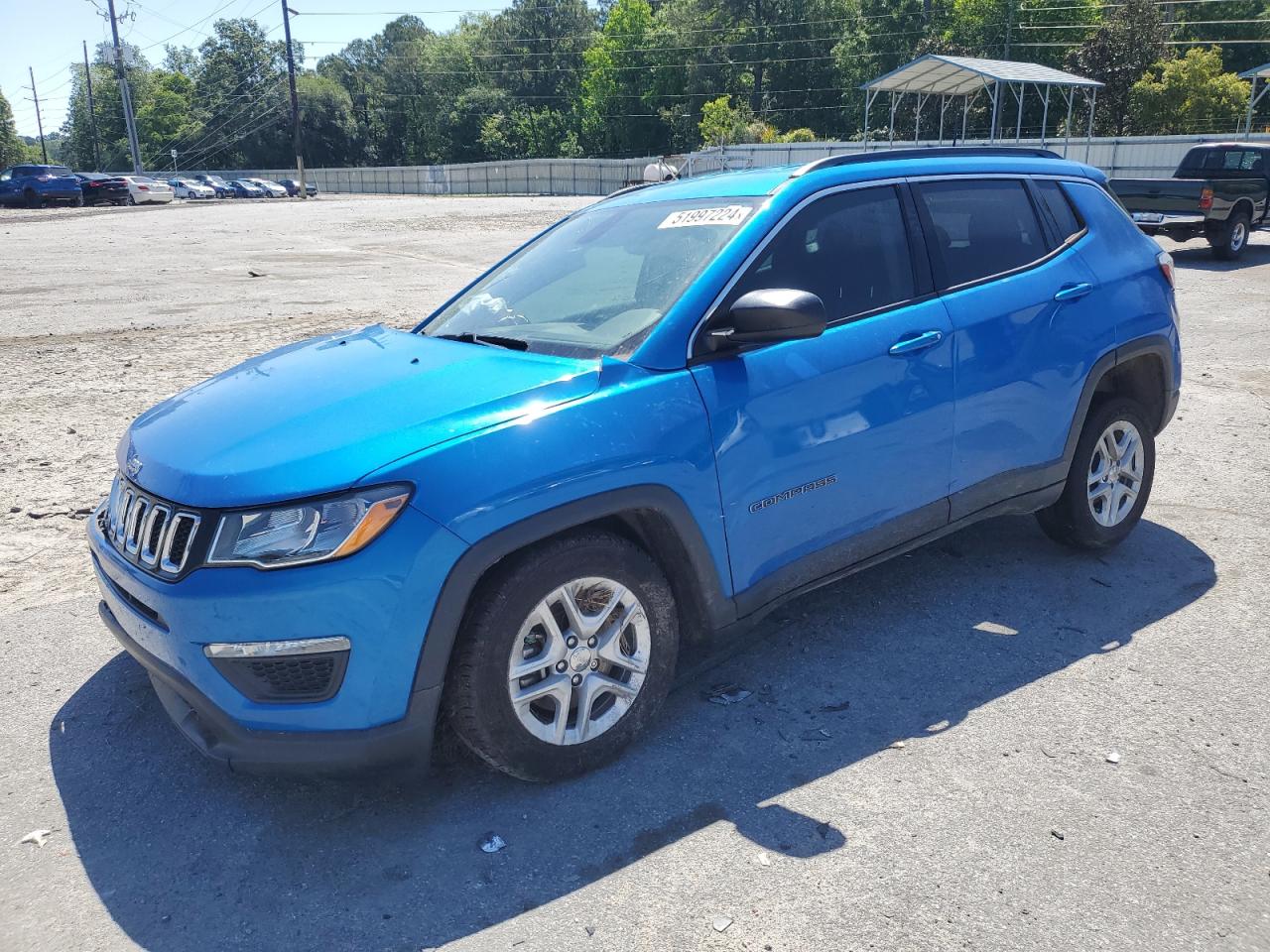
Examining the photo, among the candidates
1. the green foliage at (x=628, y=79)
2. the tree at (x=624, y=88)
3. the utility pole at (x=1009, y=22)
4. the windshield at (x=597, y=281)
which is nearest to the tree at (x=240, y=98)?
the green foliage at (x=628, y=79)

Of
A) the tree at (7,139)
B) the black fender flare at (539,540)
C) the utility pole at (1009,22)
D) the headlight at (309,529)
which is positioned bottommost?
the black fender flare at (539,540)

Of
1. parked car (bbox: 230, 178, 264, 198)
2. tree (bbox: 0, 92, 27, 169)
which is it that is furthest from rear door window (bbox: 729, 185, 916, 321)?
tree (bbox: 0, 92, 27, 169)

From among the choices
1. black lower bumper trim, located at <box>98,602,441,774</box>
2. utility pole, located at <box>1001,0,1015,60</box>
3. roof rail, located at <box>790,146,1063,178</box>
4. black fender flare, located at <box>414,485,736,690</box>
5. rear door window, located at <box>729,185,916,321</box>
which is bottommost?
black lower bumper trim, located at <box>98,602,441,774</box>

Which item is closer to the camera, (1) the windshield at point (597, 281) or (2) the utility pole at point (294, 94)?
(1) the windshield at point (597, 281)

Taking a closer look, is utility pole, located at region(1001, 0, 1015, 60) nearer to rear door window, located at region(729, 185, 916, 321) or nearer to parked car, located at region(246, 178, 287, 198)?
parked car, located at region(246, 178, 287, 198)

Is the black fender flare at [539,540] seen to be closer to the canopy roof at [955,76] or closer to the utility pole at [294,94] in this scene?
the canopy roof at [955,76]

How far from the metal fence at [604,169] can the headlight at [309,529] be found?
7.57 meters

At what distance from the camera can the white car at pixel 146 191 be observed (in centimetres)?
4685

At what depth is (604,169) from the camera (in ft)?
185

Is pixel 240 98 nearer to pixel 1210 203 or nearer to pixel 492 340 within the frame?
pixel 1210 203

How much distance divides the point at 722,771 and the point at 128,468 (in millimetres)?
2111

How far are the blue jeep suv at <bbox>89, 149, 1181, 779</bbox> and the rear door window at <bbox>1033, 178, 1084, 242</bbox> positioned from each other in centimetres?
2

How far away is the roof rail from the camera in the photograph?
12.6 feet

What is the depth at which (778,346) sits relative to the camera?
3.45 m
